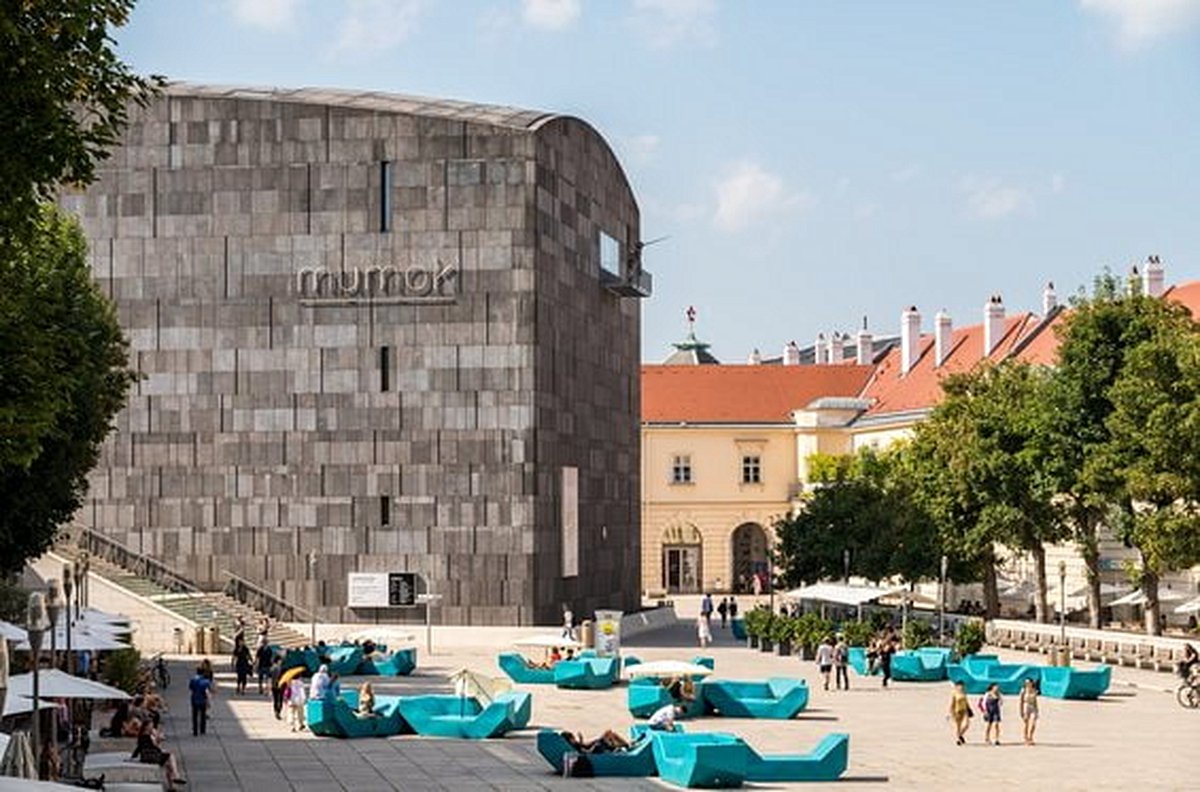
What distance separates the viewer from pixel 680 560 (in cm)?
12412

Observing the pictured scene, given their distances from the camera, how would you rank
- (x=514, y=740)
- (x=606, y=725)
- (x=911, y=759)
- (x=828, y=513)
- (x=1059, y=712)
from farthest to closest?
(x=828, y=513)
(x=1059, y=712)
(x=606, y=725)
(x=514, y=740)
(x=911, y=759)

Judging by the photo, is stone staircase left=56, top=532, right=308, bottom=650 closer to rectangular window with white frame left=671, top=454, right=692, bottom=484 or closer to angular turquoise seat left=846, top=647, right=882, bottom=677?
angular turquoise seat left=846, top=647, right=882, bottom=677

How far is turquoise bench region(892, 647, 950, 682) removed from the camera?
58.7m

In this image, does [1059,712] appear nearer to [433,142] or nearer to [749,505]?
[433,142]

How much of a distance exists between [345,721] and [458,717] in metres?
2.33

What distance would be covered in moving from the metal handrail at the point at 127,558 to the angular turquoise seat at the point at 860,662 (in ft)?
85.3

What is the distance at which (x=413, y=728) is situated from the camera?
43875mm

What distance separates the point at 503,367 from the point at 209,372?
10565mm

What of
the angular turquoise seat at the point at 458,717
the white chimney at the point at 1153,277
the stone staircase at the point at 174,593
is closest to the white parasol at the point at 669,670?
the angular turquoise seat at the point at 458,717

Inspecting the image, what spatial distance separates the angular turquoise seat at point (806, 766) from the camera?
35.4 meters

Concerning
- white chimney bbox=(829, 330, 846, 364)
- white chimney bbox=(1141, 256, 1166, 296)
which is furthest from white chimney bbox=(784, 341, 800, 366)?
white chimney bbox=(1141, 256, 1166, 296)

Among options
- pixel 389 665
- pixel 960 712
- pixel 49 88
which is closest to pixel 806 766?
pixel 960 712

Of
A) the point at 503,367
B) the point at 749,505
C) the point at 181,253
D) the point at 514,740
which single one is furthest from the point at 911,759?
the point at 749,505

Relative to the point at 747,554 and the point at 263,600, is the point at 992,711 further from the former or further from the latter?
the point at 747,554
